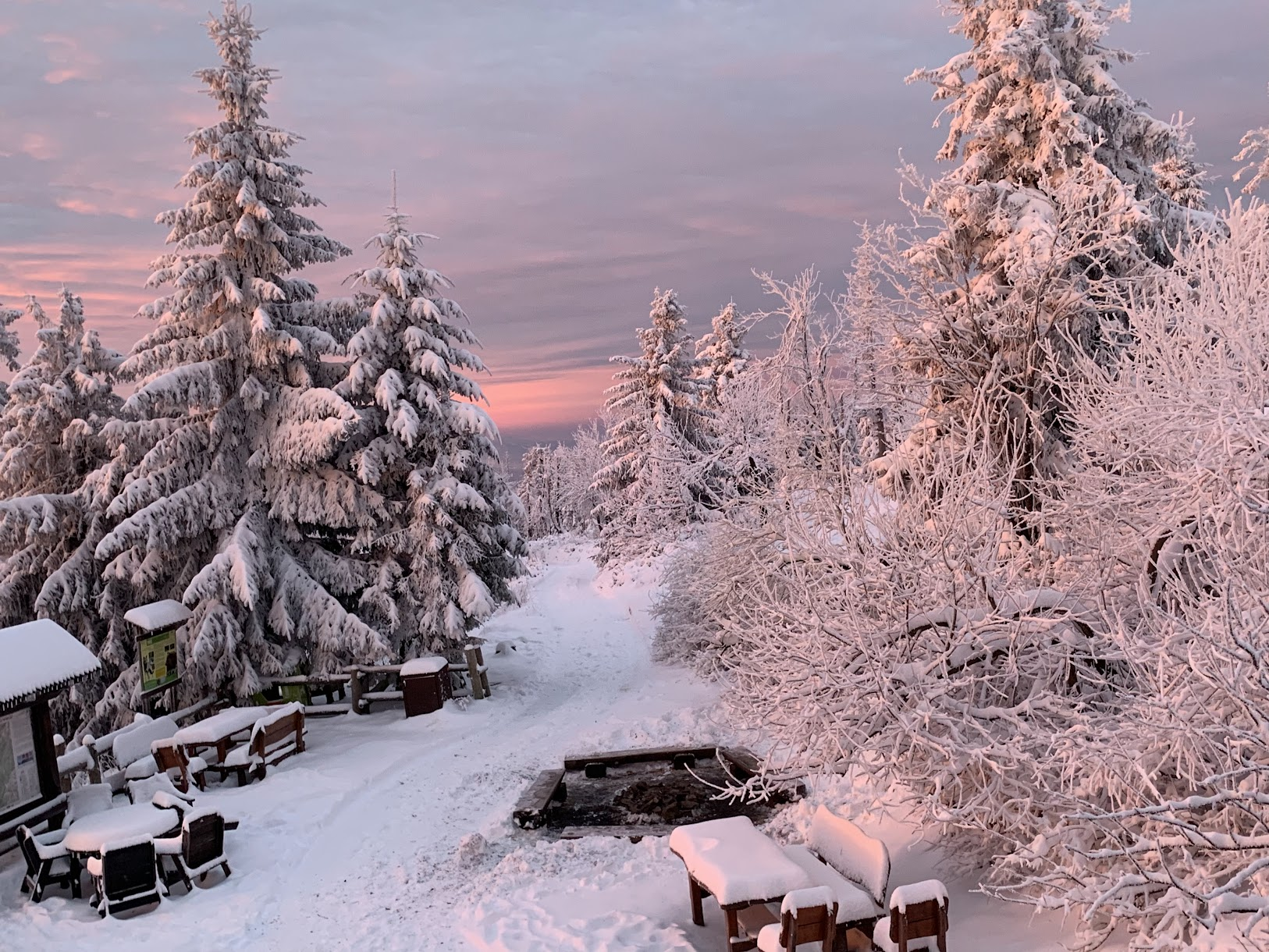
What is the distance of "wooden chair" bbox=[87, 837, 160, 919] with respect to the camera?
8.76 metres

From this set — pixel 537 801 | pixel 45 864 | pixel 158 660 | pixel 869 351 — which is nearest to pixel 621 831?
pixel 537 801

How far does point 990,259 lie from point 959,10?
5393 mm

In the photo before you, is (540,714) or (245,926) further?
(540,714)

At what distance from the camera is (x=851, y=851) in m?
7.43

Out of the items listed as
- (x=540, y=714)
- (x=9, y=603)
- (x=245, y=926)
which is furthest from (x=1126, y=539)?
(x=9, y=603)

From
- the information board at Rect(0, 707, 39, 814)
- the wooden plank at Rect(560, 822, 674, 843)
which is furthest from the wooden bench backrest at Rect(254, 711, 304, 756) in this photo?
the wooden plank at Rect(560, 822, 674, 843)

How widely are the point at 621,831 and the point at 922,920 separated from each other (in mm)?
4904

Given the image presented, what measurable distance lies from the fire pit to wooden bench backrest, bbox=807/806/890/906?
1.67 meters

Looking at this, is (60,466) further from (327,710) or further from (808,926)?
(808,926)

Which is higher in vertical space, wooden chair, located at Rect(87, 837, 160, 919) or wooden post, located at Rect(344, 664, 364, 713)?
wooden chair, located at Rect(87, 837, 160, 919)

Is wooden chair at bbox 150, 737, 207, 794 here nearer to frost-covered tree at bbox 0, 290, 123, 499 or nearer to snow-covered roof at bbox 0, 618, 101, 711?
snow-covered roof at bbox 0, 618, 101, 711

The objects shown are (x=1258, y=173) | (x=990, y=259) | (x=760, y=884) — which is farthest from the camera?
(x=1258, y=173)

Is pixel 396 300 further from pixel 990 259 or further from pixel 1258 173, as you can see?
pixel 1258 173

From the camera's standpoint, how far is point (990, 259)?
14.7 meters
